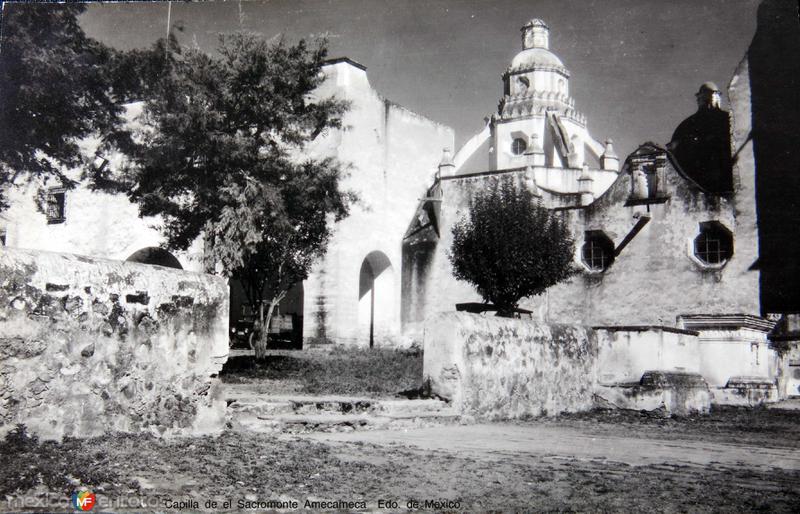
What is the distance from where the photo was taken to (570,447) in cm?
744

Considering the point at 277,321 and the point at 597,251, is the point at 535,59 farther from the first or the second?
the point at 277,321

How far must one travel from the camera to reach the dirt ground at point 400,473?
455 cm

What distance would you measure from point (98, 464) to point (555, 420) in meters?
6.74

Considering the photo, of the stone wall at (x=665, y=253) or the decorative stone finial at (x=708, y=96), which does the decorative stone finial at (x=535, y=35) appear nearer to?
the decorative stone finial at (x=708, y=96)

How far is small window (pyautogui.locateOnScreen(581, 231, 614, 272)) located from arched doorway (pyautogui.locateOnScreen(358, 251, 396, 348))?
7.13m

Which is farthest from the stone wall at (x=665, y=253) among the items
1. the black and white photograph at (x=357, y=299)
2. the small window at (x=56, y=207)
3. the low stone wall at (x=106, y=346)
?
the small window at (x=56, y=207)

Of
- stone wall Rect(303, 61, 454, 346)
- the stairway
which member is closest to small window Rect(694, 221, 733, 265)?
stone wall Rect(303, 61, 454, 346)

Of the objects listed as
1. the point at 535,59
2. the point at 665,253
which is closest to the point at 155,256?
the point at 665,253

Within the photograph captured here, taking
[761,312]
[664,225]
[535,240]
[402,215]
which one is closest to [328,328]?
[402,215]

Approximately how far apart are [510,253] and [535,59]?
2731 centimetres

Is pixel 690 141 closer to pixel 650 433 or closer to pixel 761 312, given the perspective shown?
pixel 761 312

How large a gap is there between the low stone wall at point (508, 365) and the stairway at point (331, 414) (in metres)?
0.42

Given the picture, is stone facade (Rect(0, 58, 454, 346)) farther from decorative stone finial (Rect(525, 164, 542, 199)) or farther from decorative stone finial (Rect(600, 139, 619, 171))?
decorative stone finial (Rect(600, 139, 619, 171))

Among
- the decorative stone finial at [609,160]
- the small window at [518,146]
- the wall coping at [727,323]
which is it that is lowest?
the wall coping at [727,323]
